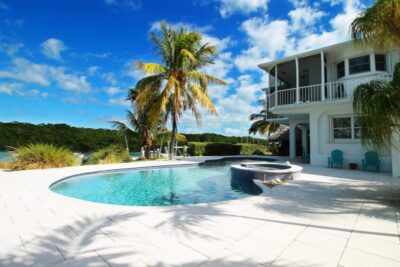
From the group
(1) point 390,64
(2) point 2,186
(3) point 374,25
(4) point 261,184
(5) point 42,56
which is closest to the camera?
(3) point 374,25

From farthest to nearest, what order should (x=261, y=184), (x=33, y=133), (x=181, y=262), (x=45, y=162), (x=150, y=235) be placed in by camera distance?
(x=33, y=133), (x=45, y=162), (x=261, y=184), (x=150, y=235), (x=181, y=262)

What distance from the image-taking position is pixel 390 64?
11500 mm

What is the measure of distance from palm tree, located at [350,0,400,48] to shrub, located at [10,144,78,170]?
14.9 metres

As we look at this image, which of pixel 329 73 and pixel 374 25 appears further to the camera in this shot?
pixel 329 73

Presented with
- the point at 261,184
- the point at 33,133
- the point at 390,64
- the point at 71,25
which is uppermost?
the point at 71,25

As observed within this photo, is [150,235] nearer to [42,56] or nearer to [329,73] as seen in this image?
[329,73]

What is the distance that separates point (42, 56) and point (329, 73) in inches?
825

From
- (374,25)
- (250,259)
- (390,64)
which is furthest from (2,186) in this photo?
(390,64)

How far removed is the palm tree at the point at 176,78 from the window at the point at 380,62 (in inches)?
380

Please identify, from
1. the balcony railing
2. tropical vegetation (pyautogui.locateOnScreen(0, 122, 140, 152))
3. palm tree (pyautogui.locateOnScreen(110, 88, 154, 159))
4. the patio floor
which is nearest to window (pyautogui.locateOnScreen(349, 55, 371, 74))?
the balcony railing

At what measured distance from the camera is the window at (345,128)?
40.0 feet

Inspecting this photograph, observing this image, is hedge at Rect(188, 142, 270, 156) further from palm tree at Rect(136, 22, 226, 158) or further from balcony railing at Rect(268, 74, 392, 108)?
balcony railing at Rect(268, 74, 392, 108)

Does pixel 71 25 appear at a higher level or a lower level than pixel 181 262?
higher

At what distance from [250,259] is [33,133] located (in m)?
29.8
